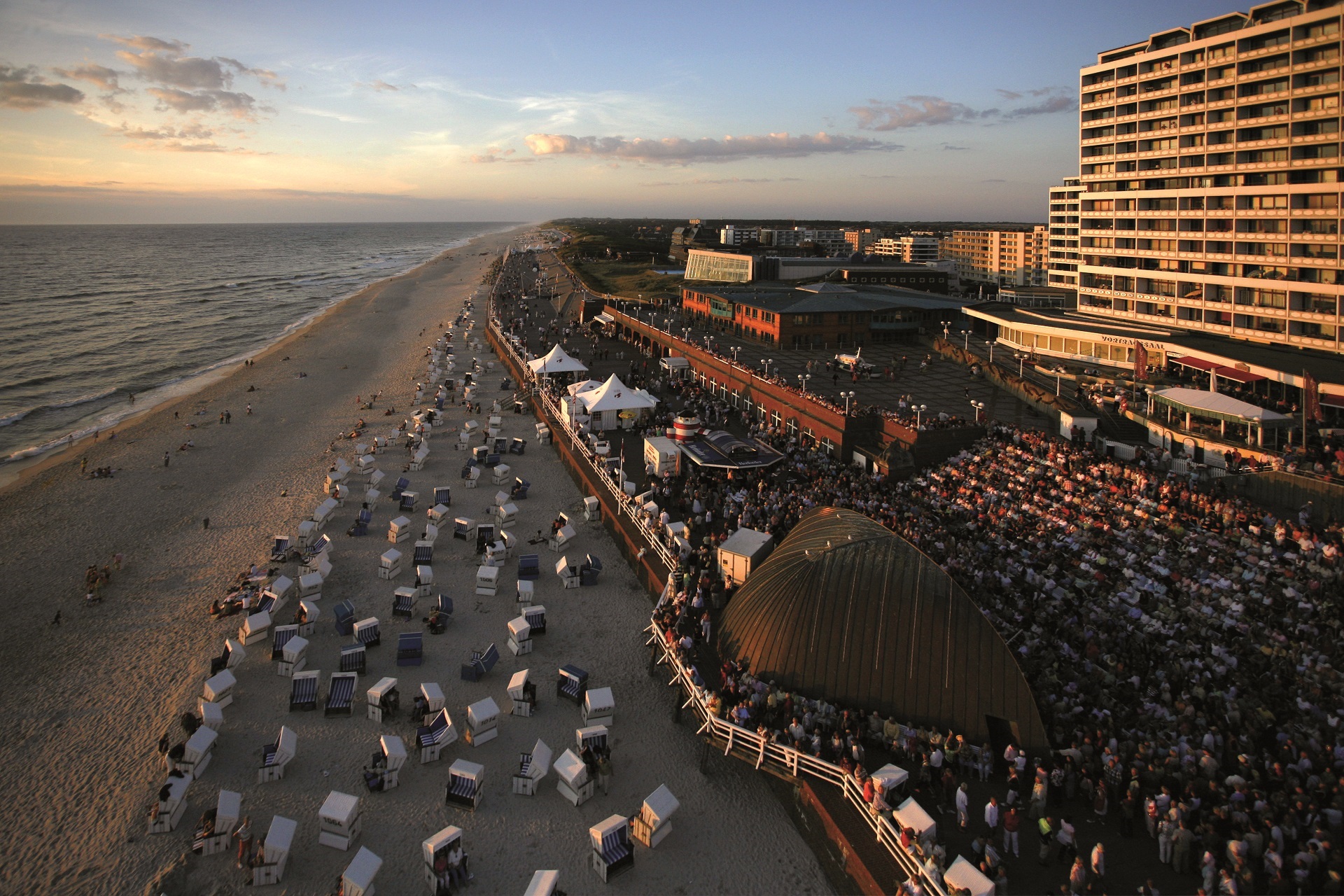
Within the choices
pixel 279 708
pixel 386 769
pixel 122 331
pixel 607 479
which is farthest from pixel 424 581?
pixel 122 331

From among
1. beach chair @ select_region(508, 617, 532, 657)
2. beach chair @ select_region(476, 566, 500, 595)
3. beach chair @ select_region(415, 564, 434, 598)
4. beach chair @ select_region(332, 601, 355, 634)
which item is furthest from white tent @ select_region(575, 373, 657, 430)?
beach chair @ select_region(508, 617, 532, 657)

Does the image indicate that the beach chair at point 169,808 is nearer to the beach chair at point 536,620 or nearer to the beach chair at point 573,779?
the beach chair at point 573,779

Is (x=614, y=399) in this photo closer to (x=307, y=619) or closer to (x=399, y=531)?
(x=399, y=531)

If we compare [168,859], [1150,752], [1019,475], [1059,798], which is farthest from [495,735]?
[1019,475]

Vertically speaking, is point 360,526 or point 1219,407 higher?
point 1219,407

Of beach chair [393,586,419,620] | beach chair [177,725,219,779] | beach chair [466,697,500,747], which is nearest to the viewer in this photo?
beach chair [177,725,219,779]

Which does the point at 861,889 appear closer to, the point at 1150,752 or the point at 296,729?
the point at 1150,752

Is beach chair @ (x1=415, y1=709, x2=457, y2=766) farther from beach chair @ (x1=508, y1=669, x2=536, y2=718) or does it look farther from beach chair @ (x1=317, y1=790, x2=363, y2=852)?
beach chair @ (x1=317, y1=790, x2=363, y2=852)

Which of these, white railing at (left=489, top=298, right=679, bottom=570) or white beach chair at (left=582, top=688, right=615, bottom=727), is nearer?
white beach chair at (left=582, top=688, right=615, bottom=727)
